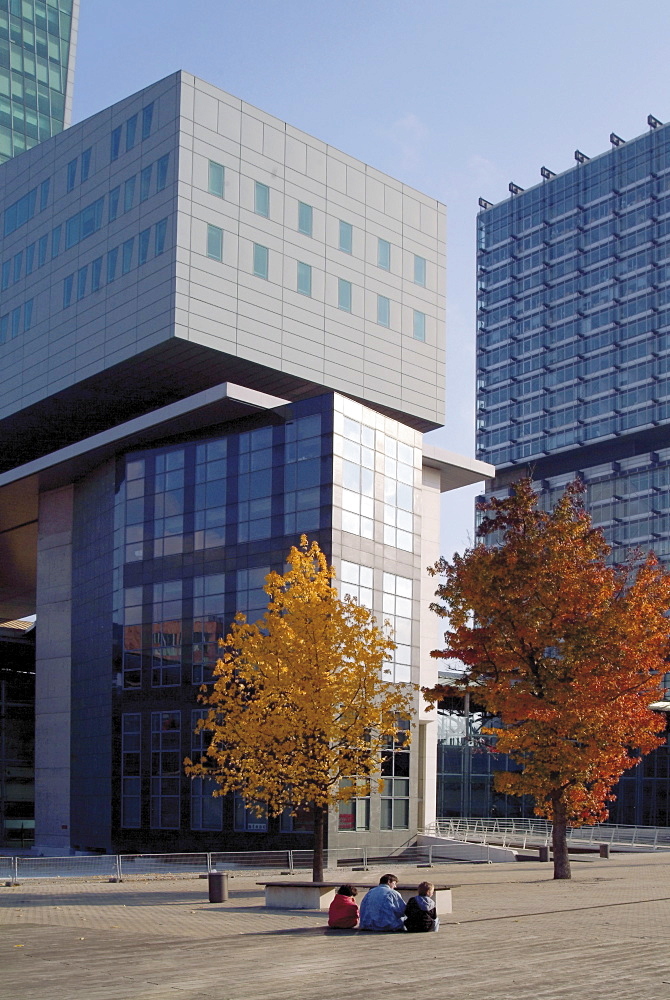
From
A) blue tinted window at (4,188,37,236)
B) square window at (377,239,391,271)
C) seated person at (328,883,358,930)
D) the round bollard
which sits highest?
blue tinted window at (4,188,37,236)

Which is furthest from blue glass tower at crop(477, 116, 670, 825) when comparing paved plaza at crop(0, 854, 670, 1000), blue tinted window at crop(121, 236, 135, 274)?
paved plaza at crop(0, 854, 670, 1000)

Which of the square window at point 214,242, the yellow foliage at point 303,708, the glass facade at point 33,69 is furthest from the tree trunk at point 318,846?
the glass facade at point 33,69

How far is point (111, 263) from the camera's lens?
58875 millimetres

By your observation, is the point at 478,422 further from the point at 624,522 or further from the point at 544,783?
the point at 544,783

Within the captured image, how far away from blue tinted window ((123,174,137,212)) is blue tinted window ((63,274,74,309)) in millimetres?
5773

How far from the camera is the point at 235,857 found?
48.1 meters

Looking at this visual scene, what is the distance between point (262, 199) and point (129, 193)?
6452 millimetres

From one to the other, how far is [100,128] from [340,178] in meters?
12.5

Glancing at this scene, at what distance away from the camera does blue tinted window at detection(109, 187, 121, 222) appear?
59219 mm

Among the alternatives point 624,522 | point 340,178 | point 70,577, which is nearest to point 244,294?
point 340,178

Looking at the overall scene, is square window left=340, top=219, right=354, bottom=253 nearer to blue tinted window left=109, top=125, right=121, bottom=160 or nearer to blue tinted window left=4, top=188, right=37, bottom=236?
blue tinted window left=109, top=125, right=121, bottom=160

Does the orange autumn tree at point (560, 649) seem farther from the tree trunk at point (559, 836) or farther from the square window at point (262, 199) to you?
the square window at point (262, 199)

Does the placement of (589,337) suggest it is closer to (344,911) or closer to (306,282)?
(306,282)

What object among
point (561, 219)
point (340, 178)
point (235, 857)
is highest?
point (561, 219)
